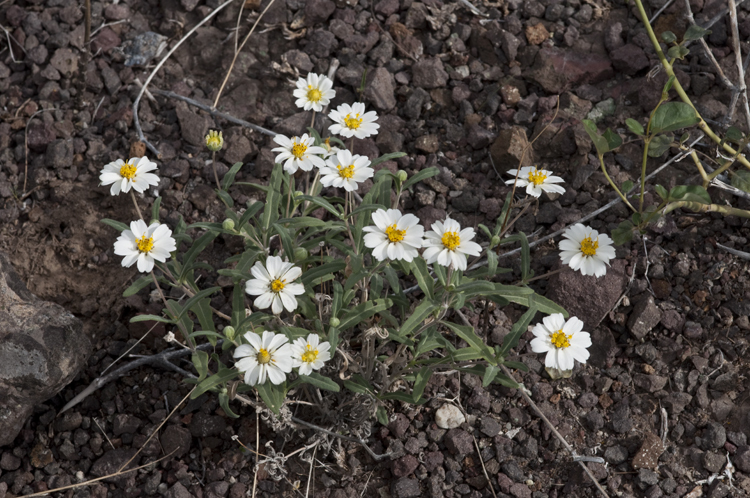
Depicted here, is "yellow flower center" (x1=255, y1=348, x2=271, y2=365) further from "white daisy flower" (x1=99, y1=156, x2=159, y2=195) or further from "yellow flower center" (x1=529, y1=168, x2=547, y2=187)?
"yellow flower center" (x1=529, y1=168, x2=547, y2=187)

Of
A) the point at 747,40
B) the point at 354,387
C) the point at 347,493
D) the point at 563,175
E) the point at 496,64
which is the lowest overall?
the point at 347,493

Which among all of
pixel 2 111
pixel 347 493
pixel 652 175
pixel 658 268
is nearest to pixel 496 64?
pixel 652 175

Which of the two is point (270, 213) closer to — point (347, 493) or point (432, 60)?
point (347, 493)

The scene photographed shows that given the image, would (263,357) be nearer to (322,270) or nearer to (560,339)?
(322,270)

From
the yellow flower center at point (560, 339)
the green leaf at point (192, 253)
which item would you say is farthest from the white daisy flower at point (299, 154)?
the yellow flower center at point (560, 339)

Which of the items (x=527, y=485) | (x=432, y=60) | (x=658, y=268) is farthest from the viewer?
(x=432, y=60)

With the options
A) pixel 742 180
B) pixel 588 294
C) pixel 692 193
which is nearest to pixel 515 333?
pixel 588 294
